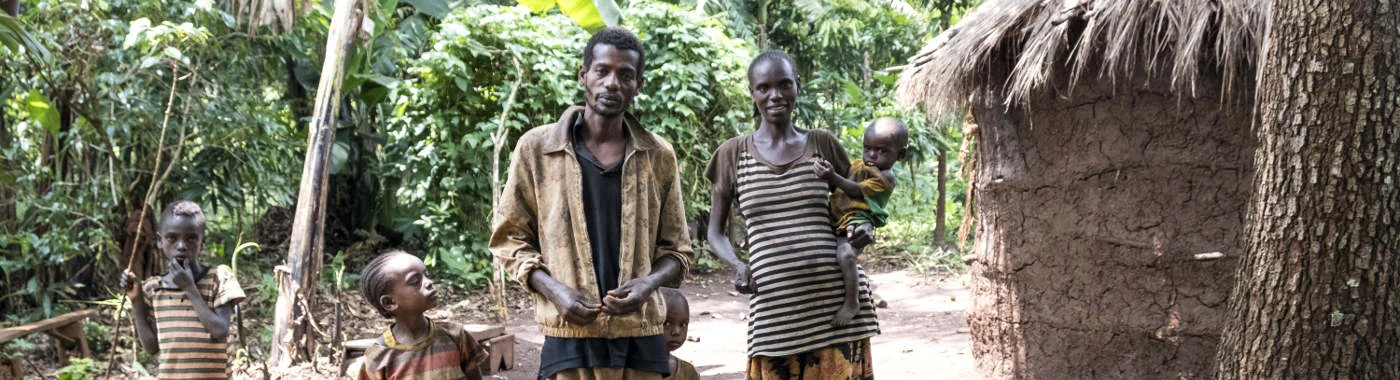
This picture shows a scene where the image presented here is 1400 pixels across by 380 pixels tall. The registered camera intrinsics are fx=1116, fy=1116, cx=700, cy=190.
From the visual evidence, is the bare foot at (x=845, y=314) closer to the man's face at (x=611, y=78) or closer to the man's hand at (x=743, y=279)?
the man's hand at (x=743, y=279)

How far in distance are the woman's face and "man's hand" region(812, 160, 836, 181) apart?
16 centimetres

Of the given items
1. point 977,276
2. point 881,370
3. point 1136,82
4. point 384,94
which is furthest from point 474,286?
point 1136,82

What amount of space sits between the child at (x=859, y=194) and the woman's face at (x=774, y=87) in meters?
0.19

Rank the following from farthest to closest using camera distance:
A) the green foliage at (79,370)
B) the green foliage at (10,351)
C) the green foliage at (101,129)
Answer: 1. the green foliage at (101,129)
2. the green foliage at (79,370)
3. the green foliage at (10,351)

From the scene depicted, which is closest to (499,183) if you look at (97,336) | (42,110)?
(97,336)

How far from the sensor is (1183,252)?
4.36m

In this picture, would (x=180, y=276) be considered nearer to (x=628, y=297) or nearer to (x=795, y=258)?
(x=628, y=297)

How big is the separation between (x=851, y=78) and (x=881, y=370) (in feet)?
23.3

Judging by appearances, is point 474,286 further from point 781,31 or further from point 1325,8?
point 1325,8

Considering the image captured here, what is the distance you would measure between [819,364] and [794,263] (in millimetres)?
312

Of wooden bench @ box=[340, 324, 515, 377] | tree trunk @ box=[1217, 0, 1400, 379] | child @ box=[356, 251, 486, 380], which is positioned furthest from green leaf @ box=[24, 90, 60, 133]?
tree trunk @ box=[1217, 0, 1400, 379]

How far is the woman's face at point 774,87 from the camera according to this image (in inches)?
125

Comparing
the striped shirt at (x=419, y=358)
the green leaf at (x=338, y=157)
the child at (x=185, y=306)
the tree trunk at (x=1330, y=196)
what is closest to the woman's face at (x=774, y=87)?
the striped shirt at (x=419, y=358)

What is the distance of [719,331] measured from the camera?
24.9ft
